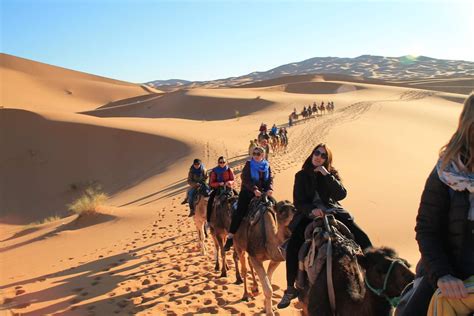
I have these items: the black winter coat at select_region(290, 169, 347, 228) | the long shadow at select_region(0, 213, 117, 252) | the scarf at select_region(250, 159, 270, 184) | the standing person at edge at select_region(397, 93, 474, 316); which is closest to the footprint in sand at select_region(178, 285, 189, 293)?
the scarf at select_region(250, 159, 270, 184)

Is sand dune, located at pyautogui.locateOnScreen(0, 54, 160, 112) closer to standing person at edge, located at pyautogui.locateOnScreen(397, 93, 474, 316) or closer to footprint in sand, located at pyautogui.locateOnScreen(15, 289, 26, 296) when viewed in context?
footprint in sand, located at pyautogui.locateOnScreen(15, 289, 26, 296)

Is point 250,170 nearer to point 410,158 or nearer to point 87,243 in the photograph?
point 87,243

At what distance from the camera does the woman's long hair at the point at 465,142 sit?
225cm

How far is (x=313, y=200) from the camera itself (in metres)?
4.90

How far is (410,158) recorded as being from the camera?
20.0 meters

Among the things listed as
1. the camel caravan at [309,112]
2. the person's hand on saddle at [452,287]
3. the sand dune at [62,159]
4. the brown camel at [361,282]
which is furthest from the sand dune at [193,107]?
the person's hand on saddle at [452,287]

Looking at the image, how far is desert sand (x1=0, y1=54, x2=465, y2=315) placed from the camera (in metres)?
7.65

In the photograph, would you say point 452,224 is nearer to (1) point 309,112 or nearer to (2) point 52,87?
(1) point 309,112

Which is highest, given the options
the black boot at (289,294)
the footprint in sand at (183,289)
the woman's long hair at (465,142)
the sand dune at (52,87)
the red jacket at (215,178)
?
the sand dune at (52,87)

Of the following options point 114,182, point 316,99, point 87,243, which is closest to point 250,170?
point 87,243

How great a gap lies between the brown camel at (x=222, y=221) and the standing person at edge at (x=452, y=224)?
5597 mm

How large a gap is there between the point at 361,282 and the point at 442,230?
4.02 feet

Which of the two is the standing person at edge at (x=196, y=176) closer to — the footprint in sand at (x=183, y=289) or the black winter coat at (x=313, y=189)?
the footprint in sand at (x=183, y=289)

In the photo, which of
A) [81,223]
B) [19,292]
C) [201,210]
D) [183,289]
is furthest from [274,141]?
[19,292]
